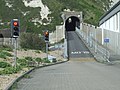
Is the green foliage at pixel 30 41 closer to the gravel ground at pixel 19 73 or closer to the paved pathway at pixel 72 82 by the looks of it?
the gravel ground at pixel 19 73

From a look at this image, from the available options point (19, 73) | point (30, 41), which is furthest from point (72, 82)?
point (30, 41)

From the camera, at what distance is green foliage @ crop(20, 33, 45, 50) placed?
5943 centimetres

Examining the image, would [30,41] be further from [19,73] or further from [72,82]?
[72,82]

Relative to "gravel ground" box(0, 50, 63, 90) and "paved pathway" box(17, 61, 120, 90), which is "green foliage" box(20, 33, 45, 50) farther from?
"paved pathway" box(17, 61, 120, 90)

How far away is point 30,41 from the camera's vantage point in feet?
197

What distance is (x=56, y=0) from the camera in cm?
12975

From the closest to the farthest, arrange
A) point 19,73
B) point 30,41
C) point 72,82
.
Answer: point 72,82 < point 19,73 < point 30,41

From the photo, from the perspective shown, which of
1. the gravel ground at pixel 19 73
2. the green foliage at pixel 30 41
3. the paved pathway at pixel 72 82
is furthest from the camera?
the green foliage at pixel 30 41

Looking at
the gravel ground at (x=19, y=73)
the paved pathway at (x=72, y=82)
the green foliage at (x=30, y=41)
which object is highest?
the green foliage at (x=30, y=41)

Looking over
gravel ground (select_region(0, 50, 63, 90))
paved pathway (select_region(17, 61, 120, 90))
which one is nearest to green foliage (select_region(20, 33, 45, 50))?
gravel ground (select_region(0, 50, 63, 90))

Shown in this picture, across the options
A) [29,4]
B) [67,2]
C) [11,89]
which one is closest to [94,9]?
[67,2]

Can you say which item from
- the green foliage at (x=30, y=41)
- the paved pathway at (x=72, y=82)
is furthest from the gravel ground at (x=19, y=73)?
the green foliage at (x=30, y=41)

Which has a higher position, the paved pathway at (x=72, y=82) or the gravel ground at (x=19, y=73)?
the gravel ground at (x=19, y=73)

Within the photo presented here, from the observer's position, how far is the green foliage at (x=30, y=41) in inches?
2340
